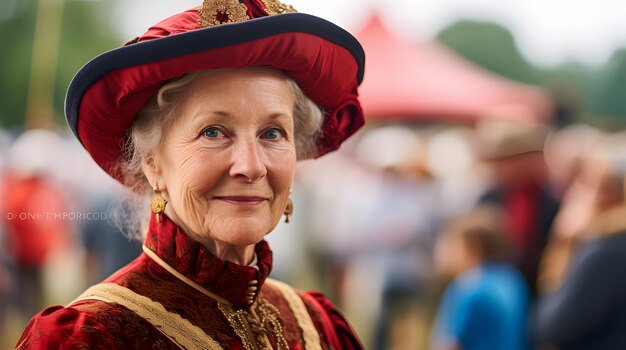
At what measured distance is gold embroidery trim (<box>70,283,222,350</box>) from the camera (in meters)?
2.20

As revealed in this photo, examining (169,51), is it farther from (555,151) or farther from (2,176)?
(555,151)

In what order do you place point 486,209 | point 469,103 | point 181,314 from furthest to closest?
point 469,103, point 486,209, point 181,314

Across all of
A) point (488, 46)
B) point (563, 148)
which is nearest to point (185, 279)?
point (563, 148)

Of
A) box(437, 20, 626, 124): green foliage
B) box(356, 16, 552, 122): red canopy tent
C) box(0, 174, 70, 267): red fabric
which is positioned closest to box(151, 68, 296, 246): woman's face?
box(0, 174, 70, 267): red fabric

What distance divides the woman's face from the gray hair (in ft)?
0.08

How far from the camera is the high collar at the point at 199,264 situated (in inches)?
91.0

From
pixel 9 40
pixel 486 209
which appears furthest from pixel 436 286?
pixel 9 40

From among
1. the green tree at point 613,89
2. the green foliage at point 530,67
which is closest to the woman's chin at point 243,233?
the green foliage at point 530,67

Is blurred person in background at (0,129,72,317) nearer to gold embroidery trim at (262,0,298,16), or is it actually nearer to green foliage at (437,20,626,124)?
gold embroidery trim at (262,0,298,16)

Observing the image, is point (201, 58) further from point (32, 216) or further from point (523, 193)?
point (32, 216)

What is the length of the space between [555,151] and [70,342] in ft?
26.5

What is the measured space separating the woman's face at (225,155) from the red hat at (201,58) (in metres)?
0.07

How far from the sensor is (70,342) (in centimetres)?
205

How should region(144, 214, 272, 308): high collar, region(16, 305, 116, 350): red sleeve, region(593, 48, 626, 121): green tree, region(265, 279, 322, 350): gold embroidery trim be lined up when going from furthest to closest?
region(593, 48, 626, 121): green tree, region(265, 279, 322, 350): gold embroidery trim, region(144, 214, 272, 308): high collar, region(16, 305, 116, 350): red sleeve
